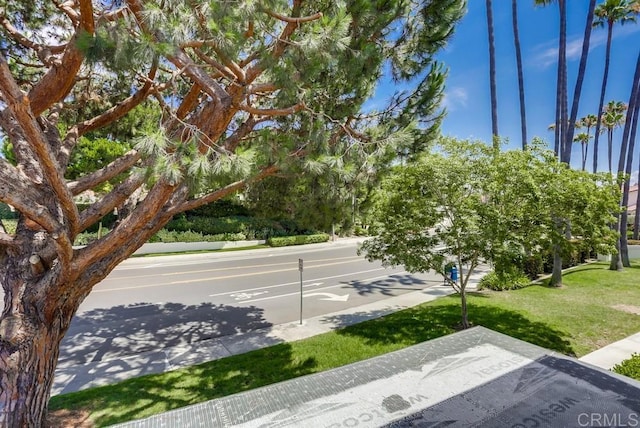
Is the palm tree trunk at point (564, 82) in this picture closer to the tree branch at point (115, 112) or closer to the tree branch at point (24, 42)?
the tree branch at point (115, 112)

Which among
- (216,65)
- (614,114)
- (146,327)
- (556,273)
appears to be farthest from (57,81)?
(614,114)

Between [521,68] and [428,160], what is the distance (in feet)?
35.8

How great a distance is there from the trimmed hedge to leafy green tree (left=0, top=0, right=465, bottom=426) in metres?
20.3

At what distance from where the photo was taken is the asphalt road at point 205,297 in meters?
7.89

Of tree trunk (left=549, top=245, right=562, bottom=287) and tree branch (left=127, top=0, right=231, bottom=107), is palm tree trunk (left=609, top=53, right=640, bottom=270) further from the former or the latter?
tree branch (left=127, top=0, right=231, bottom=107)

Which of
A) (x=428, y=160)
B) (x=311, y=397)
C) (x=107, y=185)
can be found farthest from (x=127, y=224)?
(x=107, y=185)

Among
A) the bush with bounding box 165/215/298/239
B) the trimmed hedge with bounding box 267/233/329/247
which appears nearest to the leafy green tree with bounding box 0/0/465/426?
the bush with bounding box 165/215/298/239

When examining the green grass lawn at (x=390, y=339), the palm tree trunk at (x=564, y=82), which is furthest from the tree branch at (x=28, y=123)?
the palm tree trunk at (x=564, y=82)

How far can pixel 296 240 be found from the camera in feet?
87.2

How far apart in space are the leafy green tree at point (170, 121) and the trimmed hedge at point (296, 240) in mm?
20262

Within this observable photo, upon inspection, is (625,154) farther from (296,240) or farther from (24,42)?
(24,42)

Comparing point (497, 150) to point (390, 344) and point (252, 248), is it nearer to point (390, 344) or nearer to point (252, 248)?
point (390, 344)

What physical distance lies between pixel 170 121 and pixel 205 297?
8.44 metres

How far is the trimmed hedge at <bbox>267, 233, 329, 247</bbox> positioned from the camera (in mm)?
25247
